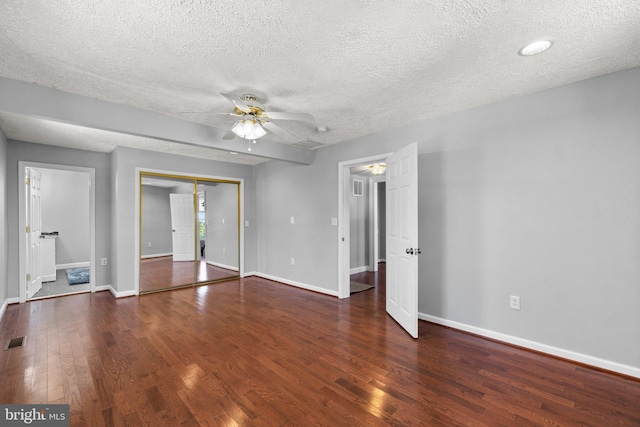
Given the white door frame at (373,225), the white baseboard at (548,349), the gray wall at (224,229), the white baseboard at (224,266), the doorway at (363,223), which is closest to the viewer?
the white baseboard at (548,349)

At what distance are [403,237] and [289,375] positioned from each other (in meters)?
1.89

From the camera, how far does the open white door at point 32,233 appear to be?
4328mm

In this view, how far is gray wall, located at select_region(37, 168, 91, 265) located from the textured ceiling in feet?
19.7

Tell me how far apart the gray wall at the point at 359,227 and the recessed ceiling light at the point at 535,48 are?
4488 mm

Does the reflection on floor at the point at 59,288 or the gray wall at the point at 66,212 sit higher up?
the gray wall at the point at 66,212

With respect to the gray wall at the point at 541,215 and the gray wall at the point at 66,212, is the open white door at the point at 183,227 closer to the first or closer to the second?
the gray wall at the point at 66,212

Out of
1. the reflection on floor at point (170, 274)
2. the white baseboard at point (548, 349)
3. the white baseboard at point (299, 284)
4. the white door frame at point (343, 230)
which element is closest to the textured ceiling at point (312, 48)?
the white door frame at point (343, 230)

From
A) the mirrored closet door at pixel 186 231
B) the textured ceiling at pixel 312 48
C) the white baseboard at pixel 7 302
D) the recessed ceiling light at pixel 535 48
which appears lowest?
the white baseboard at pixel 7 302

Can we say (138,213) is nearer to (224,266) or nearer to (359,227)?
(224,266)

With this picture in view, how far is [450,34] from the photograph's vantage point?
1814 mm

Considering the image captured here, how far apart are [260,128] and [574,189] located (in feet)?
9.54

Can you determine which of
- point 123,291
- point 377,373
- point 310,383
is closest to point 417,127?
point 377,373

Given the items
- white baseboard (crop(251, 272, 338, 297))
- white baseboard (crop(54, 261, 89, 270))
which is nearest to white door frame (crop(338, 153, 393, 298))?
white baseboard (crop(251, 272, 338, 297))

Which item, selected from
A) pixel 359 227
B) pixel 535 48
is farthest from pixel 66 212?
pixel 535 48
